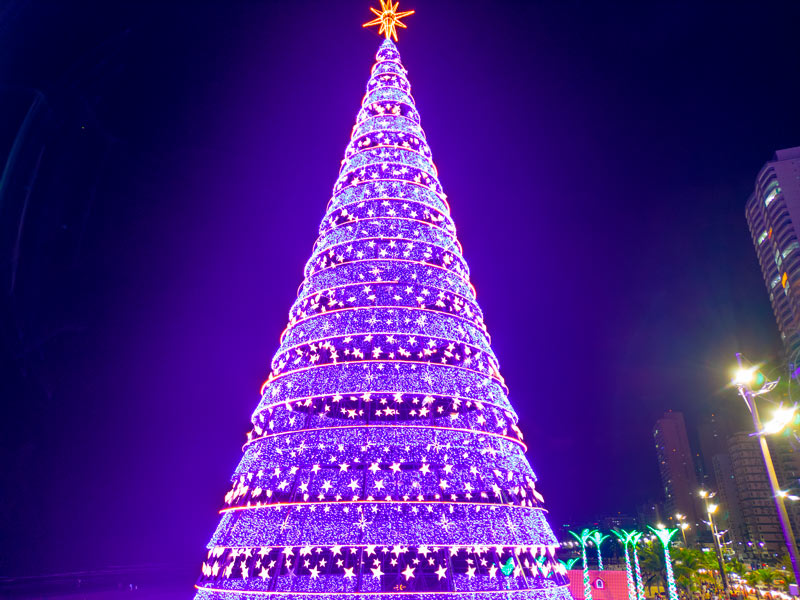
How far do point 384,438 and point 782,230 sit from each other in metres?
84.3

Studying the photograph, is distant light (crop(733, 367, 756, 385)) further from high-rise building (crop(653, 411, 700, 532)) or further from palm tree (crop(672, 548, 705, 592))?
high-rise building (crop(653, 411, 700, 532))

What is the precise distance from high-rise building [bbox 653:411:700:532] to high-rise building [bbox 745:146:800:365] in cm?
7560

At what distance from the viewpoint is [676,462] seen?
468 feet

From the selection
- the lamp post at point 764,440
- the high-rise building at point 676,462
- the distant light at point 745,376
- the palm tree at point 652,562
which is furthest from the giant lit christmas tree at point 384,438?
the high-rise building at point 676,462

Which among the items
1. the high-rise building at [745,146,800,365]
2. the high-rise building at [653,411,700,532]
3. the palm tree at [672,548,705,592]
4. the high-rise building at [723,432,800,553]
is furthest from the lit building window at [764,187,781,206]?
the high-rise building at [653,411,700,532]

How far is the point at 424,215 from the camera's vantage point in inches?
493

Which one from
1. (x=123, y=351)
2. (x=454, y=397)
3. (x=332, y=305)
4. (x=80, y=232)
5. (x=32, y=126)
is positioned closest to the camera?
(x=32, y=126)

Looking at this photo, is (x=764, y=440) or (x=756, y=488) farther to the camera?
(x=756, y=488)

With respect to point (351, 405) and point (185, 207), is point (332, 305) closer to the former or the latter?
point (351, 405)

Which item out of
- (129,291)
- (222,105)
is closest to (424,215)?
(129,291)

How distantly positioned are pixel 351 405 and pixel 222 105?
17.3m

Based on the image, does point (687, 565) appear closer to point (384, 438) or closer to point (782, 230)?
point (384, 438)

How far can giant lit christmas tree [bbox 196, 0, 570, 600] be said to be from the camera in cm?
858

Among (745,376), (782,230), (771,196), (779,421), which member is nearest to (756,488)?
(782,230)
